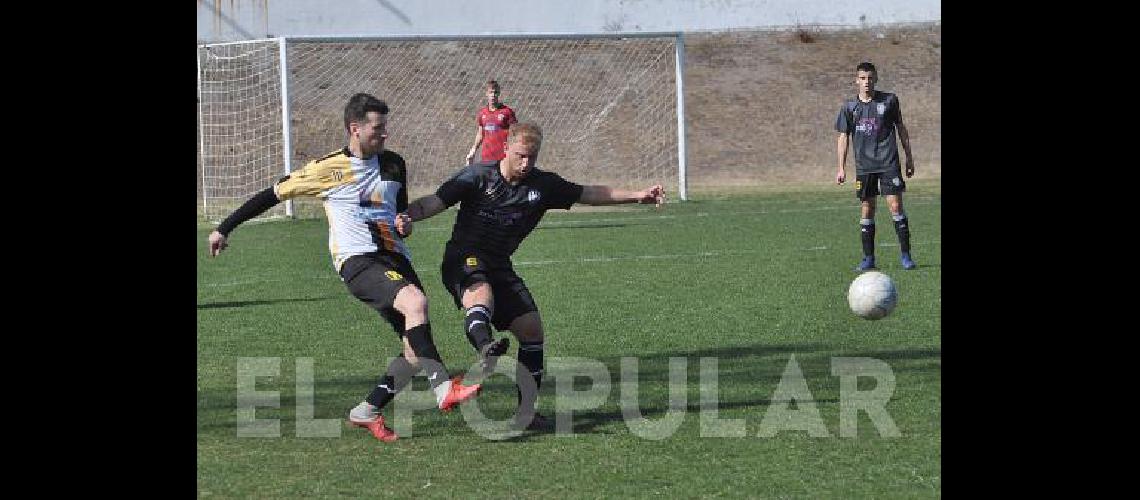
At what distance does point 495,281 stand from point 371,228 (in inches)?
28.1

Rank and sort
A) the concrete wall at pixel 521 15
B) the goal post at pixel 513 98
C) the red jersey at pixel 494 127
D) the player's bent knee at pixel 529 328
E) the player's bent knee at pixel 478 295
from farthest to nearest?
the concrete wall at pixel 521 15, the goal post at pixel 513 98, the red jersey at pixel 494 127, the player's bent knee at pixel 529 328, the player's bent knee at pixel 478 295

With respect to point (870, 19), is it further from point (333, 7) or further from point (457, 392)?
point (457, 392)

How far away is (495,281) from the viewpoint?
8.35 m

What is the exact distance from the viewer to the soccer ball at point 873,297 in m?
10.6

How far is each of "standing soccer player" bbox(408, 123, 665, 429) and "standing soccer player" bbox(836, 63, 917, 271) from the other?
7010 mm

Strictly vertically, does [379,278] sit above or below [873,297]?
above

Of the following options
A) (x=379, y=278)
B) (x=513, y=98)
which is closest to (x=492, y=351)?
(x=379, y=278)

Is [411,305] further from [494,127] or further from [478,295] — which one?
[494,127]

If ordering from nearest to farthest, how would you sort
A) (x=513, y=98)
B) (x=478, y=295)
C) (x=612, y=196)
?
(x=478, y=295), (x=612, y=196), (x=513, y=98)

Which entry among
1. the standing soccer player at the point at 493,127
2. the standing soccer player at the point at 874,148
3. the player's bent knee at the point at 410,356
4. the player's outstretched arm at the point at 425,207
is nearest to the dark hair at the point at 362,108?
the player's outstretched arm at the point at 425,207

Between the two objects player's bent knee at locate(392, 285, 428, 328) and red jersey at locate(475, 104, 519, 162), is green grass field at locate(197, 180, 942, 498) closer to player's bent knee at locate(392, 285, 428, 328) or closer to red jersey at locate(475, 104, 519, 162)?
player's bent knee at locate(392, 285, 428, 328)

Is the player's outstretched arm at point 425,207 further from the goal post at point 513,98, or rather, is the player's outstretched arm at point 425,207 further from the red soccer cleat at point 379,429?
the goal post at point 513,98

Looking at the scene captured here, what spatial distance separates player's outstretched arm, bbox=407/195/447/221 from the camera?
797cm

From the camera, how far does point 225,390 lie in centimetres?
903
